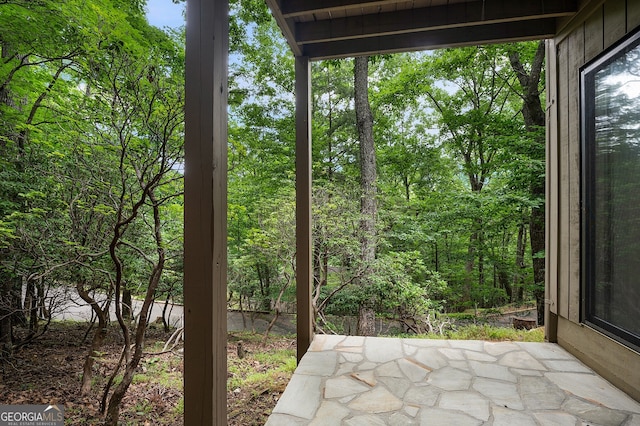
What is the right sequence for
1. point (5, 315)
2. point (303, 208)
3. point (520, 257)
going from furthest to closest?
point (520, 257), point (5, 315), point (303, 208)

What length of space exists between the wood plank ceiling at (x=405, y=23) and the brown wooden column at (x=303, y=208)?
32 centimetres

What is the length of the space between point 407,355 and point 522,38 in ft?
9.22

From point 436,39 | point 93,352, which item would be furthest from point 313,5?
point 93,352

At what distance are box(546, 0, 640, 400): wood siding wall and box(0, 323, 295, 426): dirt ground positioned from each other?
8.71 feet

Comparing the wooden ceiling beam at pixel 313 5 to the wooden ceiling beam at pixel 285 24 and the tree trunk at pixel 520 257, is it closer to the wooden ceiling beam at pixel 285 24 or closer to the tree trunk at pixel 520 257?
the wooden ceiling beam at pixel 285 24

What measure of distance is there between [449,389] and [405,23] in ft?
8.76

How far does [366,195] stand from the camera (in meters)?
5.34

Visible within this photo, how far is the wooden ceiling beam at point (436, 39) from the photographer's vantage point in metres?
2.50

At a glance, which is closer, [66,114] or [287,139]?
[66,114]

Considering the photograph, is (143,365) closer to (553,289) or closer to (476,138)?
(553,289)

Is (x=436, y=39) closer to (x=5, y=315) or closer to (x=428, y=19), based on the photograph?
(x=428, y=19)

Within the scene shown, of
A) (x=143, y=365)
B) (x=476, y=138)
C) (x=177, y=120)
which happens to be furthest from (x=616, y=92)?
(x=143, y=365)

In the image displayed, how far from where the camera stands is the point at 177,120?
2938 millimetres

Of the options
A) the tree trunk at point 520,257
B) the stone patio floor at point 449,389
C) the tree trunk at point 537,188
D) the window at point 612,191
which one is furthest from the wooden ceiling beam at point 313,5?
the tree trunk at point 520,257
